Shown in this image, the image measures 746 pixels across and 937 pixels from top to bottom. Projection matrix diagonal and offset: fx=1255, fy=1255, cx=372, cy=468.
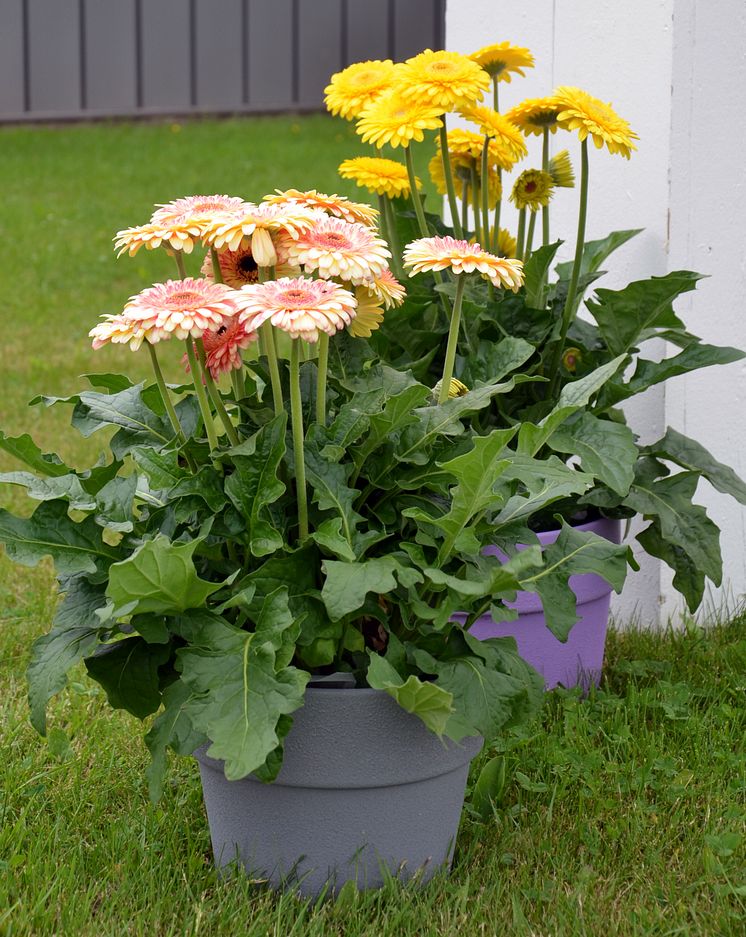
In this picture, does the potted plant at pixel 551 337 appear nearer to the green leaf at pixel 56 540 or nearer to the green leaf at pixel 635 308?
the green leaf at pixel 635 308

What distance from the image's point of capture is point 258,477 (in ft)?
4.78

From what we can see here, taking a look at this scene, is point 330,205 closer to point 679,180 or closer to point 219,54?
point 679,180

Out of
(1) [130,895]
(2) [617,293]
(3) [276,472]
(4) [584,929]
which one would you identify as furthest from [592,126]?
(1) [130,895]

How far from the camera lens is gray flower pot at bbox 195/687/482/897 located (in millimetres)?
1432

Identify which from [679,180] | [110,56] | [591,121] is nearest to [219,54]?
[110,56]

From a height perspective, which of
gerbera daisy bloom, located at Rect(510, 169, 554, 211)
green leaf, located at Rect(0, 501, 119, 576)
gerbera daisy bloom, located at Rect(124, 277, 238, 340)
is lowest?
green leaf, located at Rect(0, 501, 119, 576)

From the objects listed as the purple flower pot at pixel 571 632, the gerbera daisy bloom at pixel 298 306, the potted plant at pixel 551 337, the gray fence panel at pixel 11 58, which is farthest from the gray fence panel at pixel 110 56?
the gerbera daisy bloom at pixel 298 306

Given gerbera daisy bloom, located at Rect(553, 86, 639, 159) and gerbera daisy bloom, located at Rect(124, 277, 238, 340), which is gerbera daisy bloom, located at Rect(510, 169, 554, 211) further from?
gerbera daisy bloom, located at Rect(124, 277, 238, 340)

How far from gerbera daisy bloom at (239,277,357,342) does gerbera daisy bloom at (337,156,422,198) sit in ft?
1.79

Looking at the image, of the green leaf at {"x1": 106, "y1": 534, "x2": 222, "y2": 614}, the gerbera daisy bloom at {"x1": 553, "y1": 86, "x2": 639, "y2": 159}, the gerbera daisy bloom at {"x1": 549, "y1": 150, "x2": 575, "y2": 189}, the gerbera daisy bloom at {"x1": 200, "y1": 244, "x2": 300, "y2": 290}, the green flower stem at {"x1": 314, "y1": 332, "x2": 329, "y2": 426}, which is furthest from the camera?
the gerbera daisy bloom at {"x1": 549, "y1": 150, "x2": 575, "y2": 189}

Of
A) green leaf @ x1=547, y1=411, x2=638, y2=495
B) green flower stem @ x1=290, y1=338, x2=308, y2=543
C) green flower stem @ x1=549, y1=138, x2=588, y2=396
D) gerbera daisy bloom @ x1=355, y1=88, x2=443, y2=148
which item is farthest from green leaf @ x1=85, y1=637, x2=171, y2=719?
green flower stem @ x1=549, y1=138, x2=588, y2=396

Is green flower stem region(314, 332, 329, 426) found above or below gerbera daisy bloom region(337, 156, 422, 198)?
below

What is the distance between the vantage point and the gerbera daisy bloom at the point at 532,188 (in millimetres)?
1939

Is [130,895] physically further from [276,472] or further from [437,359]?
[437,359]
